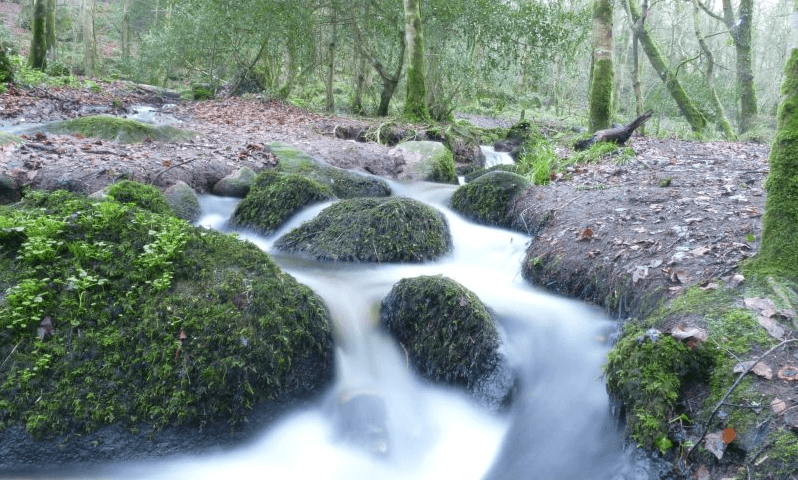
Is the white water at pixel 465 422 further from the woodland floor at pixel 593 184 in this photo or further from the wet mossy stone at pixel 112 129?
the wet mossy stone at pixel 112 129

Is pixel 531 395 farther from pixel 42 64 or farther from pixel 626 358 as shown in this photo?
pixel 42 64

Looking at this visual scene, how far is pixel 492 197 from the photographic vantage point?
7703mm

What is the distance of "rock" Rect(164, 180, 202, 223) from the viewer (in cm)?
711

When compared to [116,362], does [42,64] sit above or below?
above

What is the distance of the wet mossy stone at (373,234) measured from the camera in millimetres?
6277

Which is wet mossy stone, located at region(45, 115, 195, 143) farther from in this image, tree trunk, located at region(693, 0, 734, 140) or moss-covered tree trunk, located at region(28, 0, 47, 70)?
tree trunk, located at region(693, 0, 734, 140)

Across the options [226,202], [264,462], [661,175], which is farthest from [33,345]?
[661,175]

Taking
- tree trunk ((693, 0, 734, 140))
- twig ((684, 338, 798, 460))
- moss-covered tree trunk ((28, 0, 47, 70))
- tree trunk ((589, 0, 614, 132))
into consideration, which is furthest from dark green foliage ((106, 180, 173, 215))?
tree trunk ((693, 0, 734, 140))

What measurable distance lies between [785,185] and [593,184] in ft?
13.2

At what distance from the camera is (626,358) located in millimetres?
3545

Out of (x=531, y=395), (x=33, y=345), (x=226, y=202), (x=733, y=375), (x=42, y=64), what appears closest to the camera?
(x=733, y=375)

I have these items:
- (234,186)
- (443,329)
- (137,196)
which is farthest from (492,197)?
(137,196)

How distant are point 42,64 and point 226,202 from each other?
460 inches

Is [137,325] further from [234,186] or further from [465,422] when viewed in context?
[234,186]
